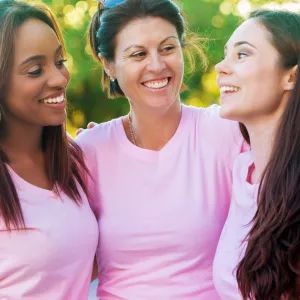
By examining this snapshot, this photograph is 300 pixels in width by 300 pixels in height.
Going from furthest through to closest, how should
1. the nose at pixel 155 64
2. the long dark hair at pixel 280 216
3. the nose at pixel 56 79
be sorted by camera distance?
the nose at pixel 155 64
the nose at pixel 56 79
the long dark hair at pixel 280 216

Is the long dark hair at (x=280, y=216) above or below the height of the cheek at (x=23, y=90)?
below

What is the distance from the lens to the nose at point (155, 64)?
7.45ft

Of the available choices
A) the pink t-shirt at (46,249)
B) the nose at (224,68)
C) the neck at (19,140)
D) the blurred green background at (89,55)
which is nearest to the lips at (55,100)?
the neck at (19,140)

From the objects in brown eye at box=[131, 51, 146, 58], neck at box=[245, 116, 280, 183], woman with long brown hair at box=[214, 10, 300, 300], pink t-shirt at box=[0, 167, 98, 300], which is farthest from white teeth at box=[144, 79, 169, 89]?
pink t-shirt at box=[0, 167, 98, 300]

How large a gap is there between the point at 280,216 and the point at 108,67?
1.01 m

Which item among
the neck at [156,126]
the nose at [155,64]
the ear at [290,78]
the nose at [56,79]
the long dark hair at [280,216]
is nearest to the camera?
the long dark hair at [280,216]

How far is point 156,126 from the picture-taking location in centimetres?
241

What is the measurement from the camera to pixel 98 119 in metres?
8.24

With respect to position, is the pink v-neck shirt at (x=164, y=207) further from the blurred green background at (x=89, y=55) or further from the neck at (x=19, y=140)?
the blurred green background at (x=89, y=55)

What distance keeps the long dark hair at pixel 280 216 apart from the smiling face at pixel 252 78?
4 cm

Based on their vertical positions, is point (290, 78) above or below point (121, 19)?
below

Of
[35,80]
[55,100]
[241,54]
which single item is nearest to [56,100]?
[55,100]

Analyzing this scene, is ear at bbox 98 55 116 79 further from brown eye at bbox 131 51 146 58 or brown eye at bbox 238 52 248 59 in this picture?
brown eye at bbox 238 52 248 59

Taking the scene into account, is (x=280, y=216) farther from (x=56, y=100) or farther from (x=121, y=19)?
(x=121, y=19)
